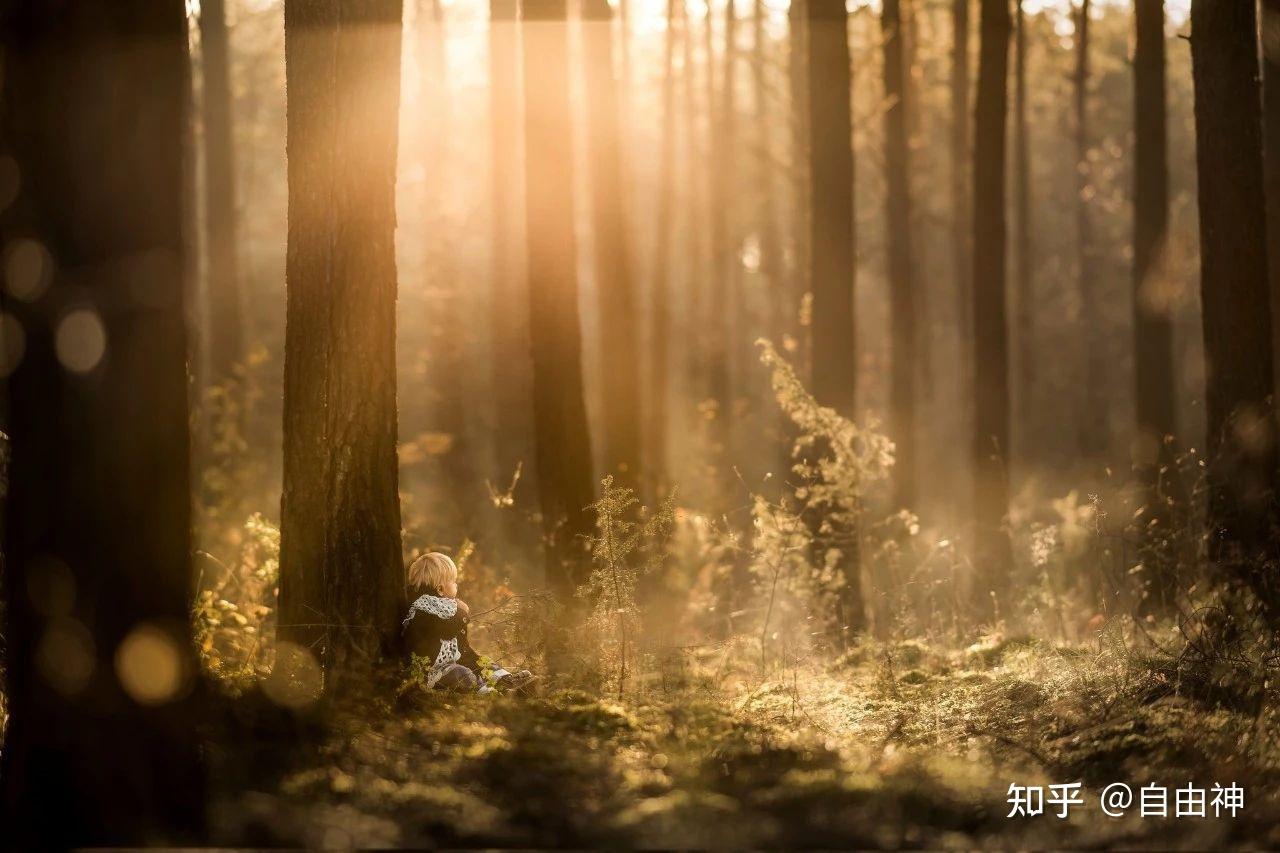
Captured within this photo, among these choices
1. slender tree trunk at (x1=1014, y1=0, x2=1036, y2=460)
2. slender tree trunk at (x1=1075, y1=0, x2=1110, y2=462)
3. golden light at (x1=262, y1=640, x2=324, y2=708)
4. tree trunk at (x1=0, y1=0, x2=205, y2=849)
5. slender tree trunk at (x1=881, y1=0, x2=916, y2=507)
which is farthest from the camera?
slender tree trunk at (x1=1075, y1=0, x2=1110, y2=462)

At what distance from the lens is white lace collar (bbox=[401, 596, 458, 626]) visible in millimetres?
8000

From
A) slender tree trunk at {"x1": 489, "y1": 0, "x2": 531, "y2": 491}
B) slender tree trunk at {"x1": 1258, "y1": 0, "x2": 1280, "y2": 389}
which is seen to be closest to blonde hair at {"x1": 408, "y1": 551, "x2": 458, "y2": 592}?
slender tree trunk at {"x1": 1258, "y1": 0, "x2": 1280, "y2": 389}

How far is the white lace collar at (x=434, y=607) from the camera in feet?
Answer: 26.2

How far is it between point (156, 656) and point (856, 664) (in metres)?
6.09

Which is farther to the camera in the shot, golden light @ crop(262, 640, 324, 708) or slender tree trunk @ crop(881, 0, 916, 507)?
slender tree trunk @ crop(881, 0, 916, 507)

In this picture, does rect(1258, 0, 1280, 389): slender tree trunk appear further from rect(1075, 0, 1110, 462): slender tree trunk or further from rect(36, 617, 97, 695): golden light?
rect(1075, 0, 1110, 462): slender tree trunk

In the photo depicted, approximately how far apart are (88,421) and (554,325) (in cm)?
599

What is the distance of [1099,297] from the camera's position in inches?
1656

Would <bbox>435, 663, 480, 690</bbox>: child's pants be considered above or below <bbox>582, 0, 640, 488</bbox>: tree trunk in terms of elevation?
below

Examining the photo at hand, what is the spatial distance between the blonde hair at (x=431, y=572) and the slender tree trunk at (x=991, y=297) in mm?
9039

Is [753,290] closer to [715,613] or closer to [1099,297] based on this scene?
[1099,297]

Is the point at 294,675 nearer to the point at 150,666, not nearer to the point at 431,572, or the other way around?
the point at 431,572

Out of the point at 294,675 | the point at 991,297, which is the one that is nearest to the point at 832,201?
the point at 991,297

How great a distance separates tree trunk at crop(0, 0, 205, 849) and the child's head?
7.08 ft
